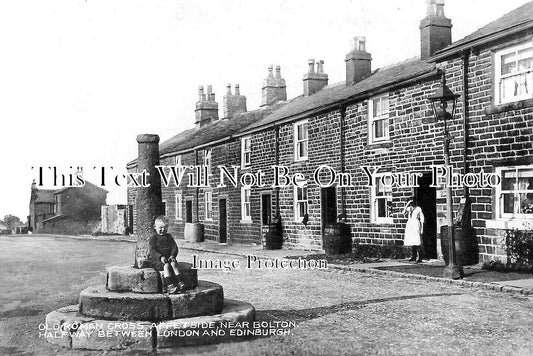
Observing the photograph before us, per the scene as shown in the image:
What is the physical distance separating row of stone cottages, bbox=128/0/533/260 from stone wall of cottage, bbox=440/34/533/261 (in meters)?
0.02

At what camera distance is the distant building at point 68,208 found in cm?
6166

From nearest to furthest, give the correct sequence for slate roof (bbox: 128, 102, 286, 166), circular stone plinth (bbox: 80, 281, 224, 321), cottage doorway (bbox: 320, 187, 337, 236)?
circular stone plinth (bbox: 80, 281, 224, 321), cottage doorway (bbox: 320, 187, 337, 236), slate roof (bbox: 128, 102, 286, 166)

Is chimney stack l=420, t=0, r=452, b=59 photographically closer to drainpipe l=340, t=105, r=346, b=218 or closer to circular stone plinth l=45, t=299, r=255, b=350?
drainpipe l=340, t=105, r=346, b=218

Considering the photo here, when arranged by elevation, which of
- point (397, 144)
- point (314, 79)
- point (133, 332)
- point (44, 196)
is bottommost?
point (133, 332)

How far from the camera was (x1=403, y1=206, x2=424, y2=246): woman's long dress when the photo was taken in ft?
51.4

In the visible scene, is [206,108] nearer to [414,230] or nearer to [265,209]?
[265,209]

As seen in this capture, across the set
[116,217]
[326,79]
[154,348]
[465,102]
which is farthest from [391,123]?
[116,217]

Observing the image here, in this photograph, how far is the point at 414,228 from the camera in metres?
15.7

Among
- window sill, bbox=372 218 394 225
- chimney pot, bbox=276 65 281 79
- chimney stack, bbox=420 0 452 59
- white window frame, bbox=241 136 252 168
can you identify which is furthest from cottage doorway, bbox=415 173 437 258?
chimney pot, bbox=276 65 281 79

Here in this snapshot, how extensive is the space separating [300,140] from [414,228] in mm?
7698

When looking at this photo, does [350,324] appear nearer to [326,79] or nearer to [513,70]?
[513,70]

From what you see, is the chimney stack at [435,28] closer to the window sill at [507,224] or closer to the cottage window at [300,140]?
the cottage window at [300,140]

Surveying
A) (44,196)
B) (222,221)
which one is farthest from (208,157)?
(44,196)

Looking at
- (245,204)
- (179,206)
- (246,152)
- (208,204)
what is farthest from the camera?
(179,206)
